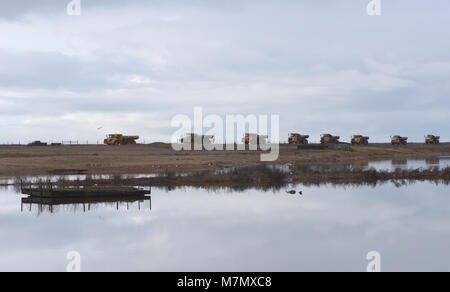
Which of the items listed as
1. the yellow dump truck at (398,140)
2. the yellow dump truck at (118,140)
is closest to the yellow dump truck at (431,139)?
the yellow dump truck at (398,140)

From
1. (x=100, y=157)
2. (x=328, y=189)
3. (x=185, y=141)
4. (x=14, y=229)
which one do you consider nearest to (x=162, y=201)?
(x=14, y=229)

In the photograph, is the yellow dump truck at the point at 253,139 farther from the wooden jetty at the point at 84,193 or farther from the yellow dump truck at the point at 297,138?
the wooden jetty at the point at 84,193

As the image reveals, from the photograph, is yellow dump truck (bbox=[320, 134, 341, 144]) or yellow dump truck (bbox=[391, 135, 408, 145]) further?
yellow dump truck (bbox=[391, 135, 408, 145])

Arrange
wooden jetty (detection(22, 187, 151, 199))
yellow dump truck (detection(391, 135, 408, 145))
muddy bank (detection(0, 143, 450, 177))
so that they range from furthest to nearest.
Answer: yellow dump truck (detection(391, 135, 408, 145)) → muddy bank (detection(0, 143, 450, 177)) → wooden jetty (detection(22, 187, 151, 199))

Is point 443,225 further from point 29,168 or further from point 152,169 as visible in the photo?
point 29,168

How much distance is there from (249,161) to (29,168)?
87.2ft

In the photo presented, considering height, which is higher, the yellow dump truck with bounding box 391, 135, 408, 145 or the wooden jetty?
the yellow dump truck with bounding box 391, 135, 408, 145

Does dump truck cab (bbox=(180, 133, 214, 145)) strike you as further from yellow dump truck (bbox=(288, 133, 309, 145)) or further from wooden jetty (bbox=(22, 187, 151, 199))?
Result: wooden jetty (bbox=(22, 187, 151, 199))

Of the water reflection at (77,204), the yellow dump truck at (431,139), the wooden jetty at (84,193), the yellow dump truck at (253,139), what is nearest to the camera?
the water reflection at (77,204)

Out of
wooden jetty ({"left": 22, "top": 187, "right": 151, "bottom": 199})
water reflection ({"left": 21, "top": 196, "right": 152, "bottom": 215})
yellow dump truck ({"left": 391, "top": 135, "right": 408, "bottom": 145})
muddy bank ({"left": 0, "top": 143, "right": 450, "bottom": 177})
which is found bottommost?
water reflection ({"left": 21, "top": 196, "right": 152, "bottom": 215})

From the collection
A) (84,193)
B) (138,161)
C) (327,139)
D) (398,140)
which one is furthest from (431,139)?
(84,193)

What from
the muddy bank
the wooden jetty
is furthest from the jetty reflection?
the muddy bank

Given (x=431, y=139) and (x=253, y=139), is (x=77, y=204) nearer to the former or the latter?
(x=253, y=139)

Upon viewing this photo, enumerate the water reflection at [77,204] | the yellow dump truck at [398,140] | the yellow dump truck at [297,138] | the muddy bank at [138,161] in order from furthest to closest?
the yellow dump truck at [398,140], the yellow dump truck at [297,138], the muddy bank at [138,161], the water reflection at [77,204]
